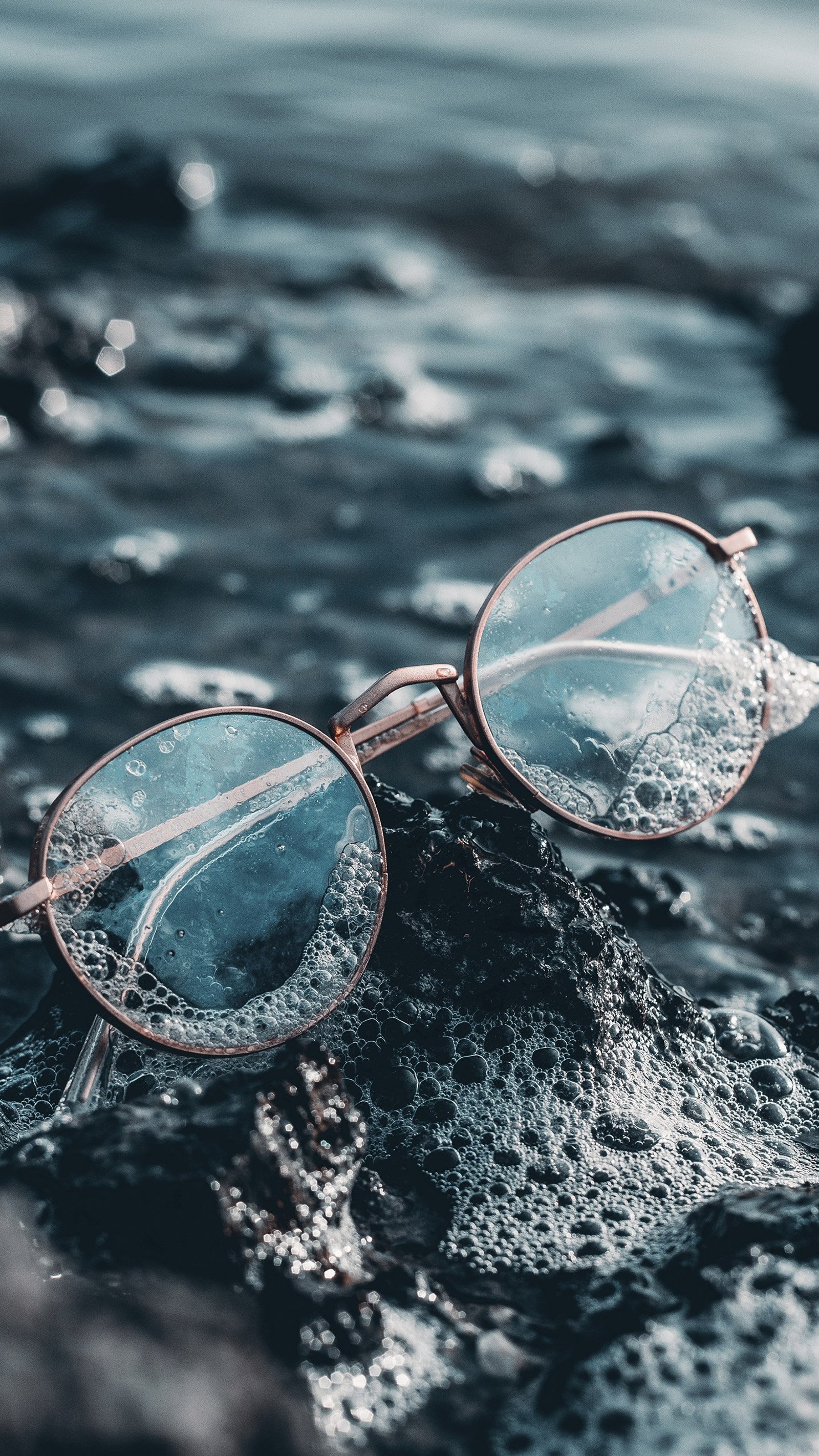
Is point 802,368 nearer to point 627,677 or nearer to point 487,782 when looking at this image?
point 627,677

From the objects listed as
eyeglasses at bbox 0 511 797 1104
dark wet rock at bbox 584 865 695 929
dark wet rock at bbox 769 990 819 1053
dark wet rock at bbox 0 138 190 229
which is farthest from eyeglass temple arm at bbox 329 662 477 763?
dark wet rock at bbox 0 138 190 229

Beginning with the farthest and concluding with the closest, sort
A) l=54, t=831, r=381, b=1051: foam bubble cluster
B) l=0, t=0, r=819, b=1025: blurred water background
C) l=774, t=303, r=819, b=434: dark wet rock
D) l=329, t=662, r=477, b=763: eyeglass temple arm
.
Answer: l=774, t=303, r=819, b=434: dark wet rock, l=0, t=0, r=819, b=1025: blurred water background, l=329, t=662, r=477, b=763: eyeglass temple arm, l=54, t=831, r=381, b=1051: foam bubble cluster

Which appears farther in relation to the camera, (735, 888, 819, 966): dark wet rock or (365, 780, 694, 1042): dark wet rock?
(735, 888, 819, 966): dark wet rock

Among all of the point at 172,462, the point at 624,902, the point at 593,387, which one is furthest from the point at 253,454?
the point at 624,902

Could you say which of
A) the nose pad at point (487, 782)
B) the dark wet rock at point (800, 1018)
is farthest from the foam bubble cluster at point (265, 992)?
the dark wet rock at point (800, 1018)

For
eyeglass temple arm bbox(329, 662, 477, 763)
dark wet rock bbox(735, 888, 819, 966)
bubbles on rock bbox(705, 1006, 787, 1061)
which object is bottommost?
dark wet rock bbox(735, 888, 819, 966)

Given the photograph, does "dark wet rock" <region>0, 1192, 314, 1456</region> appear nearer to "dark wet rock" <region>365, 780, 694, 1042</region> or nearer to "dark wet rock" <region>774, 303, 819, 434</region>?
"dark wet rock" <region>365, 780, 694, 1042</region>

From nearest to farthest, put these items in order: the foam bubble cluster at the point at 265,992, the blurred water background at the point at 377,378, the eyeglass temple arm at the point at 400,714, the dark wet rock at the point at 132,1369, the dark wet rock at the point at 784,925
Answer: the dark wet rock at the point at 132,1369
the foam bubble cluster at the point at 265,992
the eyeglass temple arm at the point at 400,714
the dark wet rock at the point at 784,925
the blurred water background at the point at 377,378

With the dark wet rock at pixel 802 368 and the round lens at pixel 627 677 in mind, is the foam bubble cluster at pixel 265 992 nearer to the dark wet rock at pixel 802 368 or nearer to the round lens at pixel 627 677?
the round lens at pixel 627 677
